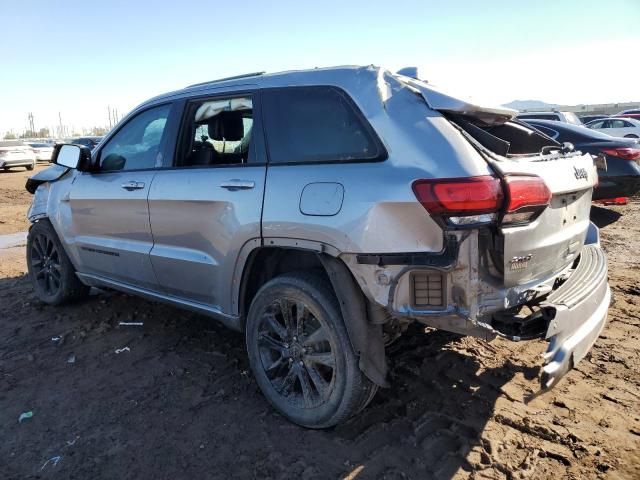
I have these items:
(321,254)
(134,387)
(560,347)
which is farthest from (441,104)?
(134,387)

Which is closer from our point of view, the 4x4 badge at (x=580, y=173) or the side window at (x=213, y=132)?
the 4x4 badge at (x=580, y=173)

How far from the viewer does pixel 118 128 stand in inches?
169

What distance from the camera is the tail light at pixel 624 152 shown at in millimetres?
7535

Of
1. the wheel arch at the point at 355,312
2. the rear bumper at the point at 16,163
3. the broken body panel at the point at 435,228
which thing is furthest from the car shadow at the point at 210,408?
the rear bumper at the point at 16,163

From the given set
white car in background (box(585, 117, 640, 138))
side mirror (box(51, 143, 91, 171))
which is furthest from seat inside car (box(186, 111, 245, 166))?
white car in background (box(585, 117, 640, 138))

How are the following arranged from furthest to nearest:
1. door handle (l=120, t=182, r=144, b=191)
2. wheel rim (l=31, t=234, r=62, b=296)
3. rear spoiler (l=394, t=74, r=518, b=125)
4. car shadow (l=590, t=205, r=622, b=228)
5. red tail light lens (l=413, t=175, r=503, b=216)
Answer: car shadow (l=590, t=205, r=622, b=228)
wheel rim (l=31, t=234, r=62, b=296)
door handle (l=120, t=182, r=144, b=191)
rear spoiler (l=394, t=74, r=518, b=125)
red tail light lens (l=413, t=175, r=503, b=216)

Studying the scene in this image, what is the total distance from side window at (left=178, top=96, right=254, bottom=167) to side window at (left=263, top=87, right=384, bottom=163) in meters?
0.45

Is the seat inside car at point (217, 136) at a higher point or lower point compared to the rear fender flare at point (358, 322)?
higher

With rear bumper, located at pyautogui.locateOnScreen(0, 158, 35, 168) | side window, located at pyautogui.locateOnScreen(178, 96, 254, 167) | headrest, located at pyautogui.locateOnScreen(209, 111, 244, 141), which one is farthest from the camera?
rear bumper, located at pyautogui.locateOnScreen(0, 158, 35, 168)

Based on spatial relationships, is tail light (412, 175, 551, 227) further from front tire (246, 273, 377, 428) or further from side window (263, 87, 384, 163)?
front tire (246, 273, 377, 428)

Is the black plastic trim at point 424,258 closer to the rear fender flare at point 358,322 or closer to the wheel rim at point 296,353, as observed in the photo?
the rear fender flare at point 358,322

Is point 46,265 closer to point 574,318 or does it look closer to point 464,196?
point 464,196

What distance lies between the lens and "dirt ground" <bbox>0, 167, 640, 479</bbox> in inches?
104

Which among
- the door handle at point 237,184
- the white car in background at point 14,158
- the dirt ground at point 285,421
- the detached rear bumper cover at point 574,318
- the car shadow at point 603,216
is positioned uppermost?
the door handle at point 237,184
